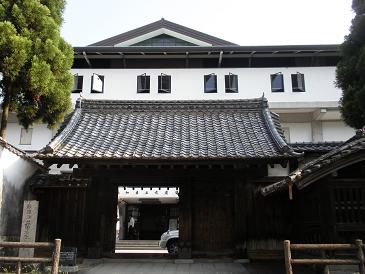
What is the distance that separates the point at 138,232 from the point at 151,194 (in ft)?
16.8

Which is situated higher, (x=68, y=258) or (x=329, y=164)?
(x=329, y=164)

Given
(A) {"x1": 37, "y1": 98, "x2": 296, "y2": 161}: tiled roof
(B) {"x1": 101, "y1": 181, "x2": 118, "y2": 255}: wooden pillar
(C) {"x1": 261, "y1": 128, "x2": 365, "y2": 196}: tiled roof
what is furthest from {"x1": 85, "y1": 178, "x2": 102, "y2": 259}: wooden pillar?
(C) {"x1": 261, "y1": 128, "x2": 365, "y2": 196}: tiled roof

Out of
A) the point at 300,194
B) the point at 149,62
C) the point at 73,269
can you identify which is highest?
the point at 149,62

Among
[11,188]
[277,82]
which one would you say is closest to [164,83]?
[277,82]

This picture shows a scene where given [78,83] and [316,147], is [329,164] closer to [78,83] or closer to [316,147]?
[316,147]

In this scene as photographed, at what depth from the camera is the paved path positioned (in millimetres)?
11188

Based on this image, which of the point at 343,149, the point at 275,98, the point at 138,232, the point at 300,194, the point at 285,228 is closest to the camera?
the point at 343,149

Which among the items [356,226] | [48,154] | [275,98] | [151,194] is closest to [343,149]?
[356,226]

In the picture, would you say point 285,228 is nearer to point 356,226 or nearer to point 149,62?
point 356,226

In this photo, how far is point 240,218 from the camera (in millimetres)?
13344

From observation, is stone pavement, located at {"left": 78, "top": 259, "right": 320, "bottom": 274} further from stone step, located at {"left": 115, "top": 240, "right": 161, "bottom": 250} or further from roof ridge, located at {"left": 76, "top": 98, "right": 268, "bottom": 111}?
stone step, located at {"left": 115, "top": 240, "right": 161, "bottom": 250}

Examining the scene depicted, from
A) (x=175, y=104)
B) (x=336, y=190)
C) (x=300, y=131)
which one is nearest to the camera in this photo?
(x=336, y=190)

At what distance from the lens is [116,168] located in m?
13.7

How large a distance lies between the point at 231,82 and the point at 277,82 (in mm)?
3393
